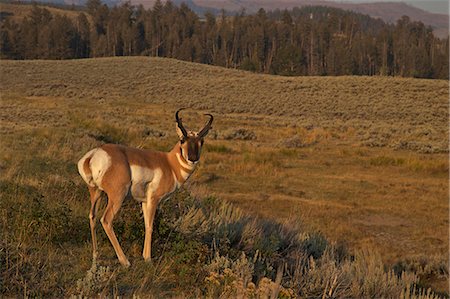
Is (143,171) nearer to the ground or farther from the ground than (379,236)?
farther from the ground

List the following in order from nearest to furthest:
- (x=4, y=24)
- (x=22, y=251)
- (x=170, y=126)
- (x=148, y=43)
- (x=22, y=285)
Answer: (x=22, y=285) → (x=22, y=251) → (x=170, y=126) → (x=4, y=24) → (x=148, y=43)

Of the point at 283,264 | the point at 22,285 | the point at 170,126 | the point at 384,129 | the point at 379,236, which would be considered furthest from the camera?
the point at 384,129

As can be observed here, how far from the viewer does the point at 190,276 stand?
5.48 meters

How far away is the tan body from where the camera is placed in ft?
17.1

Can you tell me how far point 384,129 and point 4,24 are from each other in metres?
86.9

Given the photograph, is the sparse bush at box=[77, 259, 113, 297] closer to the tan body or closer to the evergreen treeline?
the tan body

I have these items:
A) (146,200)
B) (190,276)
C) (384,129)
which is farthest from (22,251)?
(384,129)

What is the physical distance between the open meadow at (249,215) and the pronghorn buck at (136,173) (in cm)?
56

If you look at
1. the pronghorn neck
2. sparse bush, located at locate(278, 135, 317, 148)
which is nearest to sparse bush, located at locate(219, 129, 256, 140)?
sparse bush, located at locate(278, 135, 317, 148)

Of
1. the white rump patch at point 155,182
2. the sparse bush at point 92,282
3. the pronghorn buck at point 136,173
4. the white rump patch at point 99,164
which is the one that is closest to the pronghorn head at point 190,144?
the pronghorn buck at point 136,173

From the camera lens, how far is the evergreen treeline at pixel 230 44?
95.1 m

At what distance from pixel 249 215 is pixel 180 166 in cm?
511

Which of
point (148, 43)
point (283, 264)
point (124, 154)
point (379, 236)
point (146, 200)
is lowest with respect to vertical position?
point (379, 236)

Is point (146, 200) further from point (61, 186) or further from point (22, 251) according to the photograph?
point (61, 186)
